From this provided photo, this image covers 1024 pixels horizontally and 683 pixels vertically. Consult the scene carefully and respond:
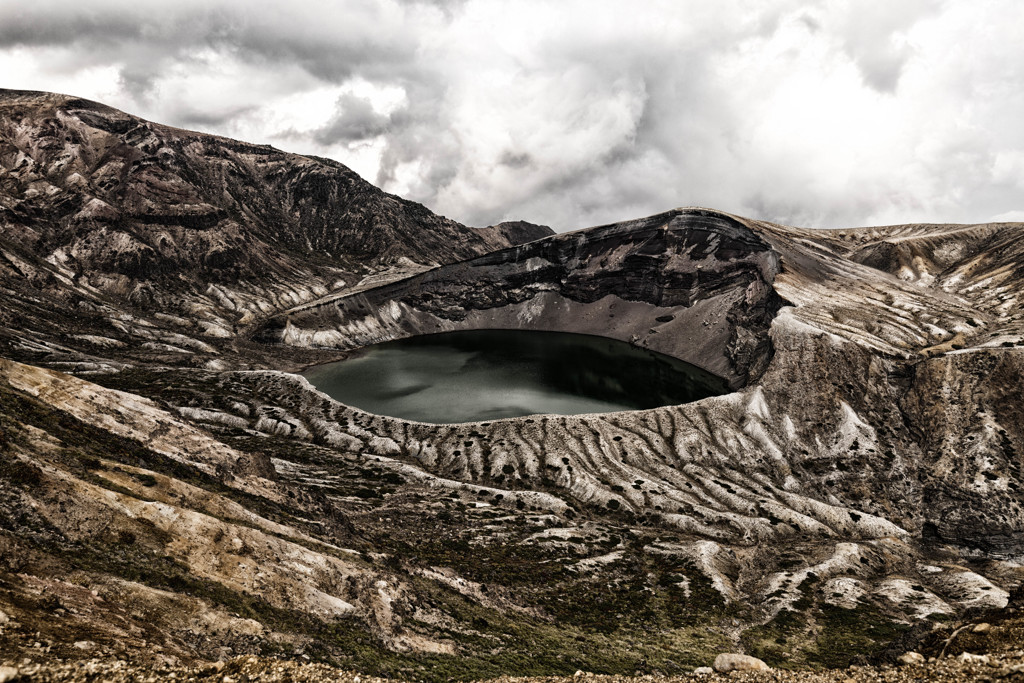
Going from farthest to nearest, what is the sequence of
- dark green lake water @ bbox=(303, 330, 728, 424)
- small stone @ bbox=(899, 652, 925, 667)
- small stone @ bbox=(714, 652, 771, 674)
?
1. dark green lake water @ bbox=(303, 330, 728, 424)
2. small stone @ bbox=(714, 652, 771, 674)
3. small stone @ bbox=(899, 652, 925, 667)

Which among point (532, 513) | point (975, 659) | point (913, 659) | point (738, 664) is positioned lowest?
point (738, 664)

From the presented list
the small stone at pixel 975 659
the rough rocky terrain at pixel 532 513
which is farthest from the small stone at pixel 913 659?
the small stone at pixel 975 659

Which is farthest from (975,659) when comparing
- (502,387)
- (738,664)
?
→ (502,387)

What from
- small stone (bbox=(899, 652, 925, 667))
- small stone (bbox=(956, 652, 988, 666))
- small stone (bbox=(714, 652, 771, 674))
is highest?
small stone (bbox=(956, 652, 988, 666))

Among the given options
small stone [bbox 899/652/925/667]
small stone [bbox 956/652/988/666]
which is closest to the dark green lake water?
small stone [bbox 899/652/925/667]

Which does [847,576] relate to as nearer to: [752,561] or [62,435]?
Answer: [752,561]

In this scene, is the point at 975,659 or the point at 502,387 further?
the point at 502,387

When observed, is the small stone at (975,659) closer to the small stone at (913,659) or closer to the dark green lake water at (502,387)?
the small stone at (913,659)

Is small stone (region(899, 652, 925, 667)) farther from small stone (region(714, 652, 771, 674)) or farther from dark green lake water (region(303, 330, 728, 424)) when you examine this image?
dark green lake water (region(303, 330, 728, 424))

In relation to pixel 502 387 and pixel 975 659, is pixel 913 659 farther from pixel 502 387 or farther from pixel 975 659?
pixel 502 387
